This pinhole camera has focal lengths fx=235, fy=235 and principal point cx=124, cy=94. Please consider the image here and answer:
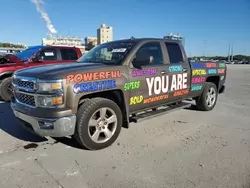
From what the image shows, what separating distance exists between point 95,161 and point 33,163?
866 millimetres

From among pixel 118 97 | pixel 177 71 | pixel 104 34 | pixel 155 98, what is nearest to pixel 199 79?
pixel 177 71

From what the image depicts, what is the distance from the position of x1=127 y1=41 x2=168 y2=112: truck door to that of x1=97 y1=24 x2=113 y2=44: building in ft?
252

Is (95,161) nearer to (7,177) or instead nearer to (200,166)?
(7,177)

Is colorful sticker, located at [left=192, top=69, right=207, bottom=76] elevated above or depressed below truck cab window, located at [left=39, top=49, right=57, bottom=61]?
below

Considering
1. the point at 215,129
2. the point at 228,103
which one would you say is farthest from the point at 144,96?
the point at 228,103

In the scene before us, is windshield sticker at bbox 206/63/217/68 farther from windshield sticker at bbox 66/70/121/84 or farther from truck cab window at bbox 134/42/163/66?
windshield sticker at bbox 66/70/121/84

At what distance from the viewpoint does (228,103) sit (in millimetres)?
7562

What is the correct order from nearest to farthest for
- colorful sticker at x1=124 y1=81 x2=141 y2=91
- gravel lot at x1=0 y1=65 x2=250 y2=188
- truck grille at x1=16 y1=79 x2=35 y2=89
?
gravel lot at x1=0 y1=65 x2=250 y2=188 < truck grille at x1=16 y1=79 x2=35 y2=89 < colorful sticker at x1=124 y1=81 x2=141 y2=91

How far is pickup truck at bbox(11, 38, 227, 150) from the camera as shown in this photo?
10.9 ft

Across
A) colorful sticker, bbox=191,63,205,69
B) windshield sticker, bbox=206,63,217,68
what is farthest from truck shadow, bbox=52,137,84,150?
windshield sticker, bbox=206,63,217,68

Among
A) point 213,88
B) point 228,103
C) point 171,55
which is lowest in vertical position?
point 228,103

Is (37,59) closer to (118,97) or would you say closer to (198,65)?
(118,97)

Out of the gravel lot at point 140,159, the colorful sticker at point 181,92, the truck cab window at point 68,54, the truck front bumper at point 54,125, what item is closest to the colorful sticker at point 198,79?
the colorful sticker at point 181,92

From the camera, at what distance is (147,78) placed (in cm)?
437
